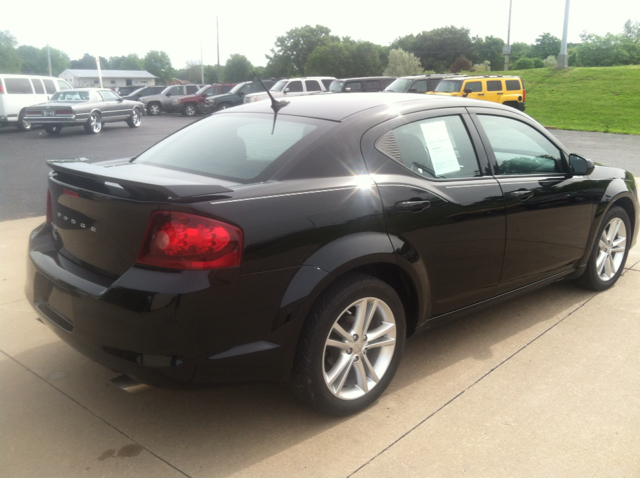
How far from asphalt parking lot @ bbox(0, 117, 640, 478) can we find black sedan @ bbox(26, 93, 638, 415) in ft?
0.90

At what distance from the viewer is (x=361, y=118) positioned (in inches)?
131

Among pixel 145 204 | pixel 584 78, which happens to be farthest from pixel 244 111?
pixel 584 78

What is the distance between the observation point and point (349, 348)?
10.0 feet

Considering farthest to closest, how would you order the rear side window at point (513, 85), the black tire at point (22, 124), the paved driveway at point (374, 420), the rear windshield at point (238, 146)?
the rear side window at point (513, 85) → the black tire at point (22, 124) → the rear windshield at point (238, 146) → the paved driveway at point (374, 420)

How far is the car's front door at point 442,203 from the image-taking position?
326 cm

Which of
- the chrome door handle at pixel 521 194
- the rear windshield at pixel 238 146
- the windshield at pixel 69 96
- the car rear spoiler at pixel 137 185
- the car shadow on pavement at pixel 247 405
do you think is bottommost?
the car shadow on pavement at pixel 247 405

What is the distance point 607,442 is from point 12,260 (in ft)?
16.7

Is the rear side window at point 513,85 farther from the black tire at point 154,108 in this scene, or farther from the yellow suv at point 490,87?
the black tire at point 154,108

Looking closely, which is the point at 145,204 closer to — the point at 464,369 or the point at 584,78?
the point at 464,369

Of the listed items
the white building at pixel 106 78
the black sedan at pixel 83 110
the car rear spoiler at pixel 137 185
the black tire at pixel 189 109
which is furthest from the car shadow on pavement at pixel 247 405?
the white building at pixel 106 78

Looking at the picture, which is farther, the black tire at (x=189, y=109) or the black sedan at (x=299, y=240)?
the black tire at (x=189, y=109)

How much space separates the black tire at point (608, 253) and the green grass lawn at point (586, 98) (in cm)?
1980

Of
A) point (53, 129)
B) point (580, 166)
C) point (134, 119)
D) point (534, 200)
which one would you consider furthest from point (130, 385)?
point (134, 119)

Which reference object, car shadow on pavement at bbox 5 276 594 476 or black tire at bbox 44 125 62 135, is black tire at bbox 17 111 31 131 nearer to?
black tire at bbox 44 125 62 135
